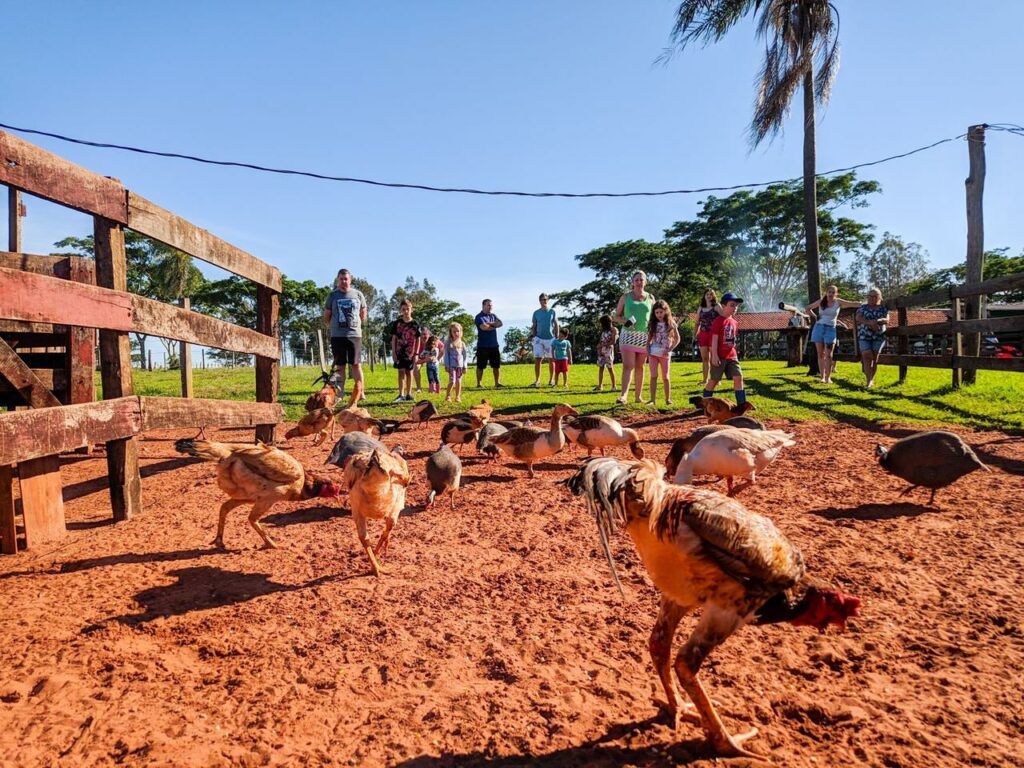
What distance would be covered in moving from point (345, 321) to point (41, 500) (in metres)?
6.62

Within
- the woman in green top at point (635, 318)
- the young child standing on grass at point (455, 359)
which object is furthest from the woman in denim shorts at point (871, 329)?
the young child standing on grass at point (455, 359)

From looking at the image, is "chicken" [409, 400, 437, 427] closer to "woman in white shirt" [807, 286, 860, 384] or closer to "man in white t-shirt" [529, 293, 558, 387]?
"man in white t-shirt" [529, 293, 558, 387]

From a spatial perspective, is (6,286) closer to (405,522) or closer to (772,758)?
(405,522)

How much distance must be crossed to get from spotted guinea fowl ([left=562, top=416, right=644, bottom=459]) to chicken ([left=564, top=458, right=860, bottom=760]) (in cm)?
434

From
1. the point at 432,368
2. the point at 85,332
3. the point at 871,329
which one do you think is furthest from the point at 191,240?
the point at 871,329

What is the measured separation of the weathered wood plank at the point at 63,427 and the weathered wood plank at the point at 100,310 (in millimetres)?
627

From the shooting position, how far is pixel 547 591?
373 cm

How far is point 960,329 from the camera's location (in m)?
10.7

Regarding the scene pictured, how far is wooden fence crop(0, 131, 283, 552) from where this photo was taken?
11.9ft

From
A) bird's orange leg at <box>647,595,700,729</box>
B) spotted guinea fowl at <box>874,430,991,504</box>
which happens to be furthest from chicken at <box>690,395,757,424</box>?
bird's orange leg at <box>647,595,700,729</box>

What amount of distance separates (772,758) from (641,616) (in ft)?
3.84

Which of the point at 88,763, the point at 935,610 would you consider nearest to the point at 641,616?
the point at 935,610

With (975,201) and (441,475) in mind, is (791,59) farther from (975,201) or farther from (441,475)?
(441,475)

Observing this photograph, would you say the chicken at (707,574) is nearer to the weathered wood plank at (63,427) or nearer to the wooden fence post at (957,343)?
the weathered wood plank at (63,427)
